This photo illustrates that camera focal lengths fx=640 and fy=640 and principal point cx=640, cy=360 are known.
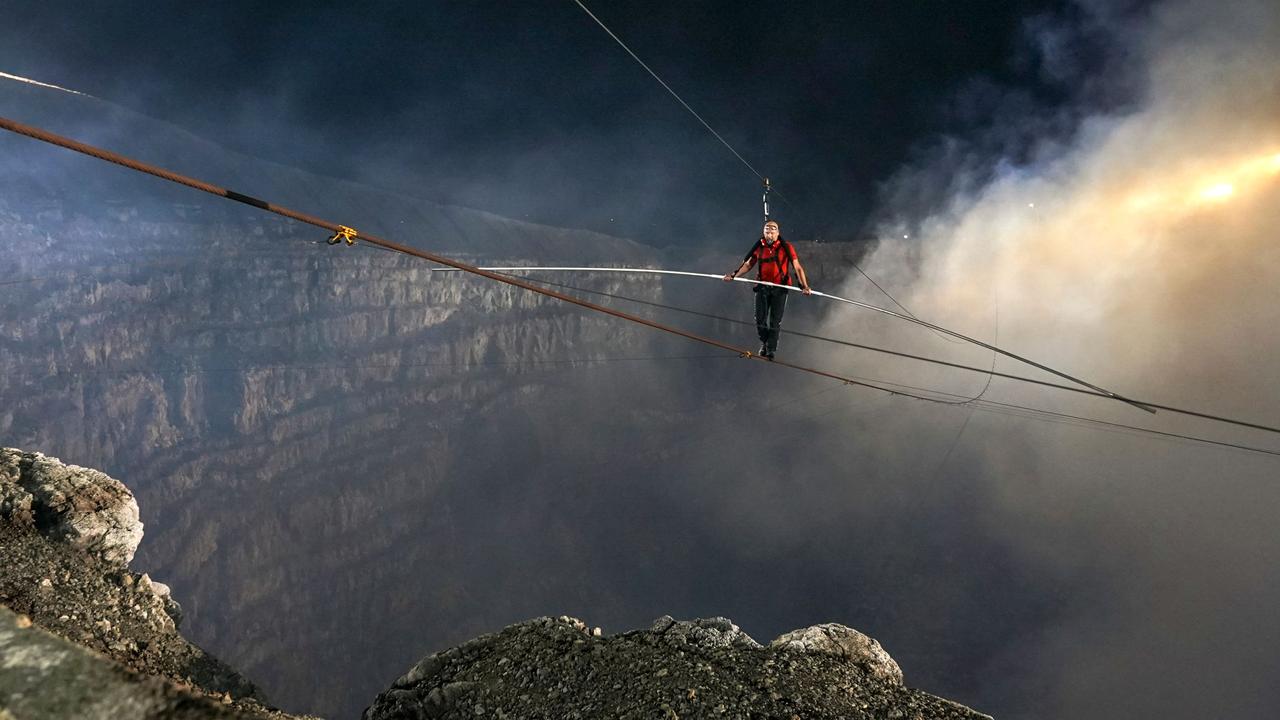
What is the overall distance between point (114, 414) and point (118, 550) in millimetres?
61265

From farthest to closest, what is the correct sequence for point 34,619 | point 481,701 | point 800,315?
point 800,315
point 481,701
point 34,619

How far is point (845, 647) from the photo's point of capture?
298 inches

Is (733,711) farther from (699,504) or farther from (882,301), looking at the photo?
(882,301)

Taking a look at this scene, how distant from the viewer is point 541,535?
63094 millimetres

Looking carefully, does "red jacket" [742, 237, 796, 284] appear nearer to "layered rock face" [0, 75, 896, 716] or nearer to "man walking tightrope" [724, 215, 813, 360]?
"man walking tightrope" [724, 215, 813, 360]

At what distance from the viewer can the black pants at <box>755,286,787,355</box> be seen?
1405 cm

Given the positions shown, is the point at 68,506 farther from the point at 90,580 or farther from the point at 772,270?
the point at 772,270

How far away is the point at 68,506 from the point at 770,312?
12076 mm

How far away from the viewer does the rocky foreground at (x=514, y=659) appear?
243 inches

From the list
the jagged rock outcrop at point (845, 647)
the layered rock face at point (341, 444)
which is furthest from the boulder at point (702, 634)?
the layered rock face at point (341, 444)

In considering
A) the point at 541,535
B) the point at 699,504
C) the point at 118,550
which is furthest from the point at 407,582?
the point at 118,550

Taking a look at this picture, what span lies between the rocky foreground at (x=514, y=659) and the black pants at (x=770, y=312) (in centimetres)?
744

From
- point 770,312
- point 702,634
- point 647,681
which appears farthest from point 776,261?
point 647,681

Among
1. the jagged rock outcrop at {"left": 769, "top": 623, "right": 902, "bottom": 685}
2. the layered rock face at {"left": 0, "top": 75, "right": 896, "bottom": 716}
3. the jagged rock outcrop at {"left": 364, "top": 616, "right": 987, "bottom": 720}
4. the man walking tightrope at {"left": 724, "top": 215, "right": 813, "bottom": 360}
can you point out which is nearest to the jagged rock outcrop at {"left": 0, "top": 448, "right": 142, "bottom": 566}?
the jagged rock outcrop at {"left": 364, "top": 616, "right": 987, "bottom": 720}
